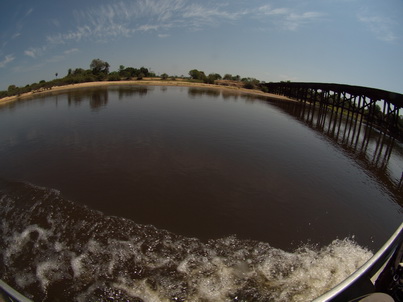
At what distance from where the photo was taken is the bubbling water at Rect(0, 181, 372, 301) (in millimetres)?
4934

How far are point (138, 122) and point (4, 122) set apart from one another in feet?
37.7

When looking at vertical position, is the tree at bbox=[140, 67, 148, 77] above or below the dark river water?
above

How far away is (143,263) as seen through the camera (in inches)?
218

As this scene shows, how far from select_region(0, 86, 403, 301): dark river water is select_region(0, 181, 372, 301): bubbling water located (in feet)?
0.09

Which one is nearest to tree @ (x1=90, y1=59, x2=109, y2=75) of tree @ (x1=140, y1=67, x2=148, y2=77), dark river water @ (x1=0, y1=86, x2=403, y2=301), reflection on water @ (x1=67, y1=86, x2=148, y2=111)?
tree @ (x1=140, y1=67, x2=148, y2=77)

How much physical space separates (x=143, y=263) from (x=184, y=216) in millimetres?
2064

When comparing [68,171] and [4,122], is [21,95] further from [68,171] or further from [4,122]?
[68,171]

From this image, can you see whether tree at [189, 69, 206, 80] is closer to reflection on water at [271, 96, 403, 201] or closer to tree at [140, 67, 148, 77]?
tree at [140, 67, 148, 77]

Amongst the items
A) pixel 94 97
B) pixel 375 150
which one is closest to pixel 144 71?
pixel 94 97

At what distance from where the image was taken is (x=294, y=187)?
9.80 metres

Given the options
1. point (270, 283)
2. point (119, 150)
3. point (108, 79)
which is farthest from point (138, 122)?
point (108, 79)

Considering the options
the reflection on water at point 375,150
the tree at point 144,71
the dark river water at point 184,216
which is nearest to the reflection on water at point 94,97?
the dark river water at point 184,216

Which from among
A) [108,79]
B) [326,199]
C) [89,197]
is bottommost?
[326,199]

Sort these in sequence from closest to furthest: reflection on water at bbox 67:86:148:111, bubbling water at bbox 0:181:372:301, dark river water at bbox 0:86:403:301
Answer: bubbling water at bbox 0:181:372:301 → dark river water at bbox 0:86:403:301 → reflection on water at bbox 67:86:148:111
